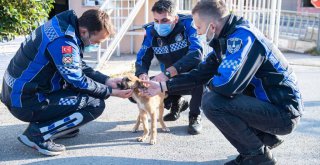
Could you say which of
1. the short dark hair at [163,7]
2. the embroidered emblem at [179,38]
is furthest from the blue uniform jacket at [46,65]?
the embroidered emblem at [179,38]

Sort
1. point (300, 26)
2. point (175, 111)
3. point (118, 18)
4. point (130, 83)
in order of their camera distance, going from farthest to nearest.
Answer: point (300, 26) → point (118, 18) → point (175, 111) → point (130, 83)

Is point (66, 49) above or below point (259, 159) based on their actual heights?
above

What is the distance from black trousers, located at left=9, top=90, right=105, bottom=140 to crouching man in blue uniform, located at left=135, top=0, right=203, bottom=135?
0.84 m

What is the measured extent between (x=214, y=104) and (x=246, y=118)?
31cm

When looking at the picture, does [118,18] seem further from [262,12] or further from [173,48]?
[173,48]

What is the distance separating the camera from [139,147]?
4.30m

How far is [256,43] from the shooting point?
327 centimetres

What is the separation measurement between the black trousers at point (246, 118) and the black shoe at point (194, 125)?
1170 mm

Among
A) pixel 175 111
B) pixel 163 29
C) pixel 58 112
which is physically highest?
pixel 163 29

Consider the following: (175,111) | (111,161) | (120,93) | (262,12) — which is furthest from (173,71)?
(262,12)

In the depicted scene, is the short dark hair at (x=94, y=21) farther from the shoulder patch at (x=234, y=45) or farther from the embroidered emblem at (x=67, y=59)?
the shoulder patch at (x=234, y=45)

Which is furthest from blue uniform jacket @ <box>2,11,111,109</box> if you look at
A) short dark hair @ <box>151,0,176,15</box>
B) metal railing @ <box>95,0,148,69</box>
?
metal railing @ <box>95,0,148,69</box>

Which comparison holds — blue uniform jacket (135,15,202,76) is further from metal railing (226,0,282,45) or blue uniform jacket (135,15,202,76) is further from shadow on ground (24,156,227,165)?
metal railing (226,0,282,45)

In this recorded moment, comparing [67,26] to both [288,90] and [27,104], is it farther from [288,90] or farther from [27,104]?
[288,90]
